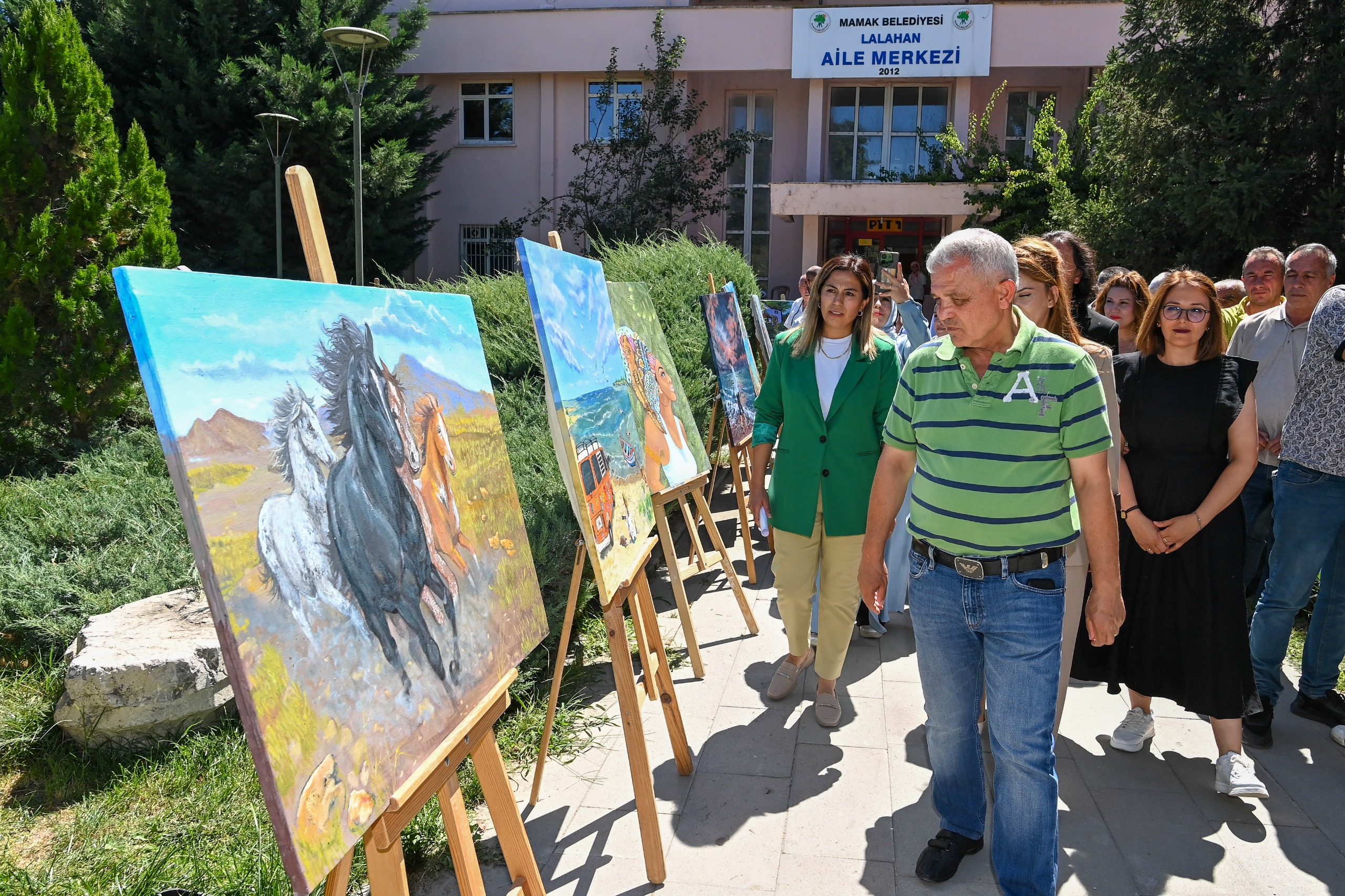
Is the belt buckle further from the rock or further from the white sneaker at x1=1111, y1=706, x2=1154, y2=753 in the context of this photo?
the rock

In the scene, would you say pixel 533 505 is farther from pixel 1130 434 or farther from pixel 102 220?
pixel 102 220

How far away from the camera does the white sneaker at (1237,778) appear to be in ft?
10.4

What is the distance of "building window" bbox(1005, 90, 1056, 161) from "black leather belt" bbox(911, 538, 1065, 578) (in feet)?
66.8

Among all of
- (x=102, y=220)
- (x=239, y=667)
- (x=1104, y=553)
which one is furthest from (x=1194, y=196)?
(x=239, y=667)

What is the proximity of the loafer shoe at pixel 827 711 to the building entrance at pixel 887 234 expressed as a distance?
696 inches

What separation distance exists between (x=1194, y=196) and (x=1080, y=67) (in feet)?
33.8

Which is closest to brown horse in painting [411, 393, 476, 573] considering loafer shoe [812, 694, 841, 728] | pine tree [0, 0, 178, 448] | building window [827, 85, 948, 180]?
loafer shoe [812, 694, 841, 728]

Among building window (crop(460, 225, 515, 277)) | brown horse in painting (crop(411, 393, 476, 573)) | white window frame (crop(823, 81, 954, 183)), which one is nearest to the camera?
brown horse in painting (crop(411, 393, 476, 573))

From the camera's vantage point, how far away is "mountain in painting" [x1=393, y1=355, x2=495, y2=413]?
2.23 meters

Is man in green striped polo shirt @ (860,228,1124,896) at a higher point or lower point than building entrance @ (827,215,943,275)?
lower

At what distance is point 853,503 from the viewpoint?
3.75 meters

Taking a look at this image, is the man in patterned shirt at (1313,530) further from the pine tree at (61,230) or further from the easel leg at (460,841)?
the pine tree at (61,230)

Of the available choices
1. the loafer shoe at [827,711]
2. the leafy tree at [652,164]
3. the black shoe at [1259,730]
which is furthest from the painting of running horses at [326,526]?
the leafy tree at [652,164]

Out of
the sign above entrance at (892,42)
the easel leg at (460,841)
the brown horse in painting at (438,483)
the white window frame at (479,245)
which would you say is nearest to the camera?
the easel leg at (460,841)
